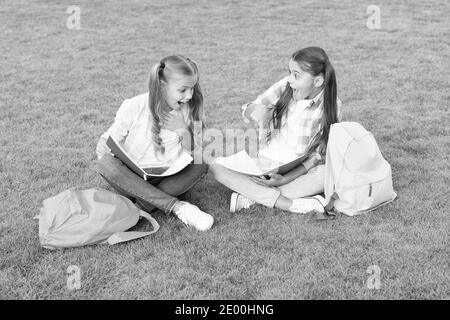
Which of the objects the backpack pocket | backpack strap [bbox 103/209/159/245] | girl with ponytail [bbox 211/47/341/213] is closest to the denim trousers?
girl with ponytail [bbox 211/47/341/213]

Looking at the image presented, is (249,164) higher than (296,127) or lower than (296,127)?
lower

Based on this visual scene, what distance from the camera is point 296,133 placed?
388cm

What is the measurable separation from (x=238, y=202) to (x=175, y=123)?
70cm

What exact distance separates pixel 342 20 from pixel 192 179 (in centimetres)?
693

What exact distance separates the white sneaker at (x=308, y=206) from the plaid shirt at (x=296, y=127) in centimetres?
30

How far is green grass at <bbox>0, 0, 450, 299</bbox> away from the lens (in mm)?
2988

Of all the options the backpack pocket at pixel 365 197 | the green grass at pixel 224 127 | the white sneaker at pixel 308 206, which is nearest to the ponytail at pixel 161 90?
the green grass at pixel 224 127

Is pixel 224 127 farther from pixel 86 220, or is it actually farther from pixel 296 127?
pixel 86 220

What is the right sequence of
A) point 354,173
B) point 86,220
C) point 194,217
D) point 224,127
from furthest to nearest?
1. point 224,127
2. point 354,173
3. point 194,217
4. point 86,220

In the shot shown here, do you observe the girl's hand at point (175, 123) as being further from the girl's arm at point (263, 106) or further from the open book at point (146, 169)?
the girl's arm at point (263, 106)

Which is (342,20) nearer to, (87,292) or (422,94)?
(422,94)

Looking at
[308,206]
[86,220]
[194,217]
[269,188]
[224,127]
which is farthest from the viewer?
[224,127]

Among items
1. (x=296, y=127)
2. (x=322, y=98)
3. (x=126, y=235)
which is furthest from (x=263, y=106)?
(x=126, y=235)

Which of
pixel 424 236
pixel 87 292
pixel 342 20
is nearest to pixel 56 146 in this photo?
pixel 87 292
